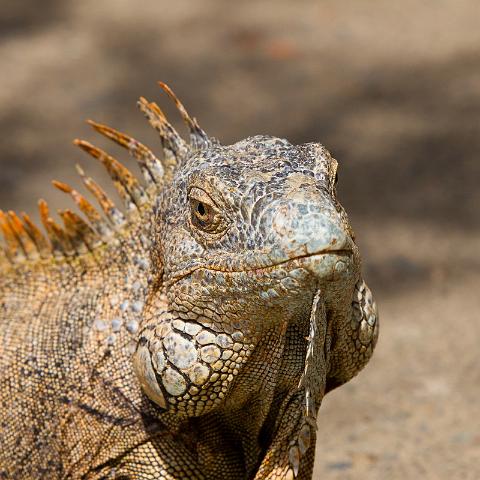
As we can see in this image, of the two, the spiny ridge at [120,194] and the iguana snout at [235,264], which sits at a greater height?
the spiny ridge at [120,194]

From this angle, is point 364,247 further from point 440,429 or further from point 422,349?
point 440,429

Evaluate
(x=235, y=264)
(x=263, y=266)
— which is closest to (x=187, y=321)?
(x=235, y=264)

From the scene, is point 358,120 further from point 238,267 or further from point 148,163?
point 238,267

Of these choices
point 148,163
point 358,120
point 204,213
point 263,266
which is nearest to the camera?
point 263,266

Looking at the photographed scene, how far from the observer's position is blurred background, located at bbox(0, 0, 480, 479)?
5.79m

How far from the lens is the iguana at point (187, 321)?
299cm

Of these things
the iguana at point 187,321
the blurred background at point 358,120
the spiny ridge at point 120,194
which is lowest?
the iguana at point 187,321

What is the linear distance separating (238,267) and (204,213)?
10.0 inches

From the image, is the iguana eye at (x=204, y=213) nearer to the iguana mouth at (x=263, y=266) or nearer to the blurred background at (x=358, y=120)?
the iguana mouth at (x=263, y=266)

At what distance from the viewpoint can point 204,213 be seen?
3184 millimetres

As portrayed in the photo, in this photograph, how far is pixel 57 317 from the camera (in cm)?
366

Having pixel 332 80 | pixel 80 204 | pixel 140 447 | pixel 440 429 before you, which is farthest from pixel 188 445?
pixel 332 80

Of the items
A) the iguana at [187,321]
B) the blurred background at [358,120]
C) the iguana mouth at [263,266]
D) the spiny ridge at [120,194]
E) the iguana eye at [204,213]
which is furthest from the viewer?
the blurred background at [358,120]

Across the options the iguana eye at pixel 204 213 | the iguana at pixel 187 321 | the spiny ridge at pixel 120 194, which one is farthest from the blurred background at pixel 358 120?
the iguana eye at pixel 204 213
